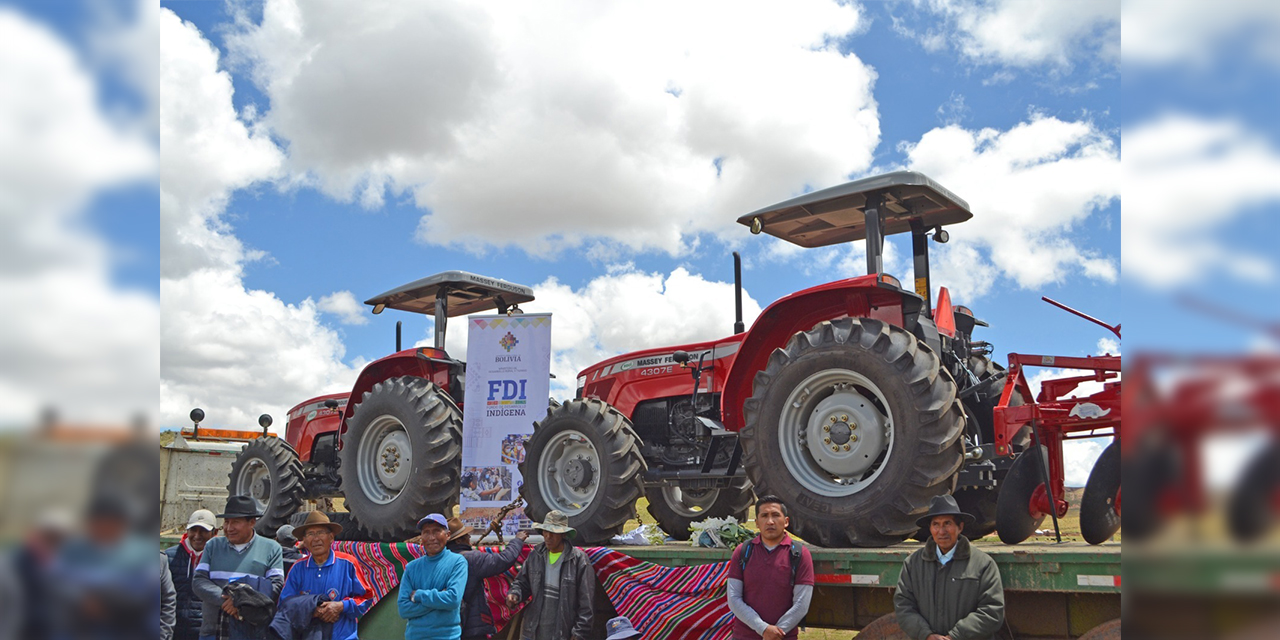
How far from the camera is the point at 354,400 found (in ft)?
30.0

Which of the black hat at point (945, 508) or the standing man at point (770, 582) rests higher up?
the black hat at point (945, 508)

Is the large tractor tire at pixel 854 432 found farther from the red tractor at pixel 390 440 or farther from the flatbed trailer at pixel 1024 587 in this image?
the red tractor at pixel 390 440

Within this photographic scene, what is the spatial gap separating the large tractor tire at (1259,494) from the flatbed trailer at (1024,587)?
3.25 m

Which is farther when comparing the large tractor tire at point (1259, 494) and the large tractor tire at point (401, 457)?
the large tractor tire at point (401, 457)

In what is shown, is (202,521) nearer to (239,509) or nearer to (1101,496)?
(239,509)

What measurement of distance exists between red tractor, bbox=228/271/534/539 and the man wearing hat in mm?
4662

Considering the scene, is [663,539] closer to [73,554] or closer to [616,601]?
[616,601]

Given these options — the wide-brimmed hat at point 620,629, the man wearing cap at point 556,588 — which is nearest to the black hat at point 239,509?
the man wearing cap at point 556,588

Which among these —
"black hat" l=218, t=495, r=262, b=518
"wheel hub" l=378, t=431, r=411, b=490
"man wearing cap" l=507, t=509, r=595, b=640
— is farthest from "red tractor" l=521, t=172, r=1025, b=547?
"black hat" l=218, t=495, r=262, b=518

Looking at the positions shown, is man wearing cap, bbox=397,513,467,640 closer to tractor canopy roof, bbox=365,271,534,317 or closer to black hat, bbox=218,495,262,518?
black hat, bbox=218,495,262,518

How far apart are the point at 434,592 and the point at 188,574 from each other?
1.76 metres

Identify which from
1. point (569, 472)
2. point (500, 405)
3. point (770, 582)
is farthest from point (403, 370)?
point (770, 582)

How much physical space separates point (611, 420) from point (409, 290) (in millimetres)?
3397

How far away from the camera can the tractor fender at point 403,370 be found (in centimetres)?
863
